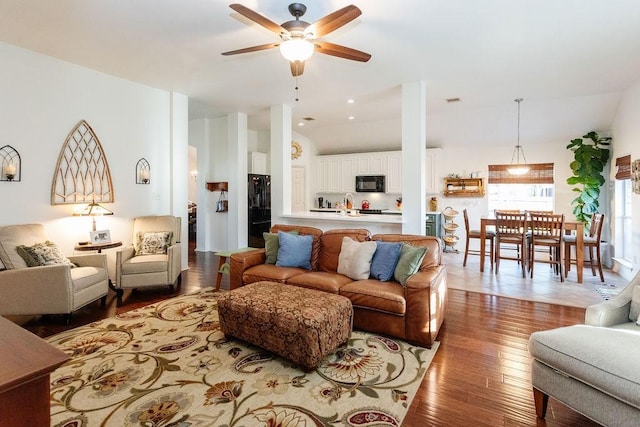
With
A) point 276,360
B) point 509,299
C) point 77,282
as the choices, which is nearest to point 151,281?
point 77,282

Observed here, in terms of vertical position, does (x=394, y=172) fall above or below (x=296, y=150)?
below

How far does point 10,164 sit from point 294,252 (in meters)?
3.27

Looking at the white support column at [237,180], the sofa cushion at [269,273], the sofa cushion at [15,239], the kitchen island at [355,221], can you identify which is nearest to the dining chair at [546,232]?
the kitchen island at [355,221]

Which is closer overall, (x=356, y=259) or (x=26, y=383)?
(x=26, y=383)

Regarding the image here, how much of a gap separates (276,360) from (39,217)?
3441 millimetres

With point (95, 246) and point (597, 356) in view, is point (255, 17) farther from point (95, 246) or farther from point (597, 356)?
point (95, 246)

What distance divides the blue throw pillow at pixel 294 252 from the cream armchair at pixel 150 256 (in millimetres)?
1516

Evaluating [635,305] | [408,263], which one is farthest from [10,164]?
[635,305]

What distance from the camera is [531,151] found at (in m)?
7.09

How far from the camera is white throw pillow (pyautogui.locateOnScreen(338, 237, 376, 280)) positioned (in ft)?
11.0

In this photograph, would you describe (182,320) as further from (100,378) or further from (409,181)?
(409,181)

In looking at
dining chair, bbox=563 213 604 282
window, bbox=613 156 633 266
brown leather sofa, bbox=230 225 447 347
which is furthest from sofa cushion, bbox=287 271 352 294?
window, bbox=613 156 633 266

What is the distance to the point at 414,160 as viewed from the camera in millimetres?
4621

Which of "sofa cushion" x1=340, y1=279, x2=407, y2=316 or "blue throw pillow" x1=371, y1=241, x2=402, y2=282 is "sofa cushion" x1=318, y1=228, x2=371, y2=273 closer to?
"blue throw pillow" x1=371, y1=241, x2=402, y2=282
